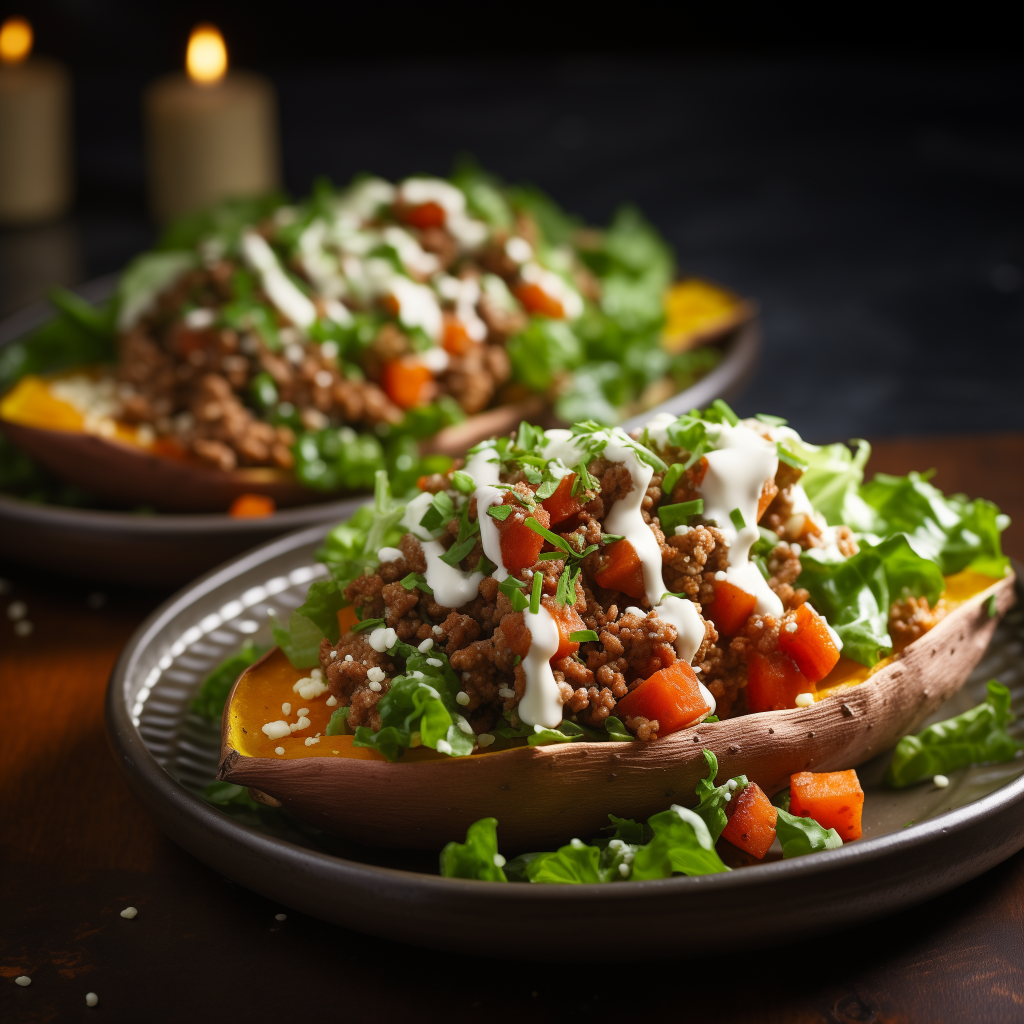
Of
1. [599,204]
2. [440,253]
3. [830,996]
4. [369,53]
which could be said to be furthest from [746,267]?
[830,996]

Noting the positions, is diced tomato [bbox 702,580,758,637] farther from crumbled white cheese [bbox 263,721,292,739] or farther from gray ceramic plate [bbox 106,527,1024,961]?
crumbled white cheese [bbox 263,721,292,739]

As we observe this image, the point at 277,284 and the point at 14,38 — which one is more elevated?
the point at 14,38

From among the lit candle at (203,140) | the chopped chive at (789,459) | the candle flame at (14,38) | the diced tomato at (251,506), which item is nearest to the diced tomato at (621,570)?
the chopped chive at (789,459)

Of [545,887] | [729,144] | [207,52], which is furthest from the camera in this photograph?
[729,144]

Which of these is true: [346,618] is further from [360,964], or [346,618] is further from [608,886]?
[608,886]

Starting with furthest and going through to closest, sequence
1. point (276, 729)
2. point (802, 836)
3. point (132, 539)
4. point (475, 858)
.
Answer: point (132, 539) < point (276, 729) < point (802, 836) < point (475, 858)

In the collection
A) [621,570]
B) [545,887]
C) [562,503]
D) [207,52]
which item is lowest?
[545,887]

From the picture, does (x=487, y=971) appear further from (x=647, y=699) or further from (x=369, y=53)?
(x=369, y=53)

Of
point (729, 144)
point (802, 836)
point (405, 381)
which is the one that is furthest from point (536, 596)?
point (729, 144)
